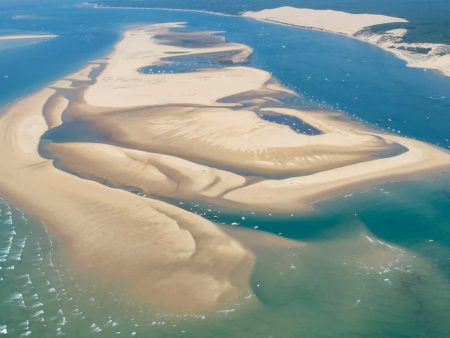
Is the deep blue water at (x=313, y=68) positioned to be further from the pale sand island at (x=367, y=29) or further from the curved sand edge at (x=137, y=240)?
the curved sand edge at (x=137, y=240)

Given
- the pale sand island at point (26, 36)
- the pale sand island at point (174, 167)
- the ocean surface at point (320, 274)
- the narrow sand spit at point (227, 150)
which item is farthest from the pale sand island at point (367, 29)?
the pale sand island at point (26, 36)

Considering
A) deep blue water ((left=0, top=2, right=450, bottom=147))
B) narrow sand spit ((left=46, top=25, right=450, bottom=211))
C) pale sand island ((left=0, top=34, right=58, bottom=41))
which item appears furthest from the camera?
pale sand island ((left=0, top=34, right=58, bottom=41))

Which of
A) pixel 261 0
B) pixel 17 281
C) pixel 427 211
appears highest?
pixel 261 0

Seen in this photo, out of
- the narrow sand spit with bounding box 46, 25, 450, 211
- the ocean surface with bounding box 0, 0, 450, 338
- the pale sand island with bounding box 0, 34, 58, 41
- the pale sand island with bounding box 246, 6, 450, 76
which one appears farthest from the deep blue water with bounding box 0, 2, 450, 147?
the narrow sand spit with bounding box 46, 25, 450, 211

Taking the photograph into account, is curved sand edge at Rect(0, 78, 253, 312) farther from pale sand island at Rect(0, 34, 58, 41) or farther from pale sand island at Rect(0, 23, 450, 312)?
pale sand island at Rect(0, 34, 58, 41)

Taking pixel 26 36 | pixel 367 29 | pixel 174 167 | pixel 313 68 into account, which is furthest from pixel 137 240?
pixel 26 36

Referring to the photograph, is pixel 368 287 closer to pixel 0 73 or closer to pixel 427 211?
pixel 427 211

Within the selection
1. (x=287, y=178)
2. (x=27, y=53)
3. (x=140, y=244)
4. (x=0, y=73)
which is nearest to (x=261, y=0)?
(x=27, y=53)

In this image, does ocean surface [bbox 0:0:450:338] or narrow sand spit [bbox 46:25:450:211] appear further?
narrow sand spit [bbox 46:25:450:211]
